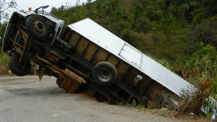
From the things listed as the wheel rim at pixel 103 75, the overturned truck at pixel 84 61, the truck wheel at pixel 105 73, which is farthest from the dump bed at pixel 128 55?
the wheel rim at pixel 103 75

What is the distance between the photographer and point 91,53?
23.5 feet

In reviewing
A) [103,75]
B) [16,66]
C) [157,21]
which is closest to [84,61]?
[103,75]

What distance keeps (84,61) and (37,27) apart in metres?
1.80

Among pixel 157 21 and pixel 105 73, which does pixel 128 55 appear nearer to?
pixel 105 73

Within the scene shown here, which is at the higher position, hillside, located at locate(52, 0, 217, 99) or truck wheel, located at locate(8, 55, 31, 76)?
hillside, located at locate(52, 0, 217, 99)

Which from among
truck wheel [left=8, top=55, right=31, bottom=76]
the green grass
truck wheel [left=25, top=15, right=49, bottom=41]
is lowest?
the green grass

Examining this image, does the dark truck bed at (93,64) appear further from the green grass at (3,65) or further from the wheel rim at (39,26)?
the green grass at (3,65)

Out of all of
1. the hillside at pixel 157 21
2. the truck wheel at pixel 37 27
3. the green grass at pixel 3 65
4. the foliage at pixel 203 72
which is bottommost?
the green grass at pixel 3 65

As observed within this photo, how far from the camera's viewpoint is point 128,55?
7516 mm

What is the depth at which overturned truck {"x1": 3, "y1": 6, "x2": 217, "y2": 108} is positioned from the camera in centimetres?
682

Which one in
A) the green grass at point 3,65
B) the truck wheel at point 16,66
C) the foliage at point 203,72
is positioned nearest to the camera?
the foliage at point 203,72

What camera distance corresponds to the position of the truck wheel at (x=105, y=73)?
6664 mm

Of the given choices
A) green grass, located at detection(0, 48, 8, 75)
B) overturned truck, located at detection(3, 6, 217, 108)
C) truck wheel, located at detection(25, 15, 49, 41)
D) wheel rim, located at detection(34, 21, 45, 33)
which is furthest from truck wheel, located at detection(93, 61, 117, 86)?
green grass, located at detection(0, 48, 8, 75)

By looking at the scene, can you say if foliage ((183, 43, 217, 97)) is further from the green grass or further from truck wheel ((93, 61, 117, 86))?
the green grass
